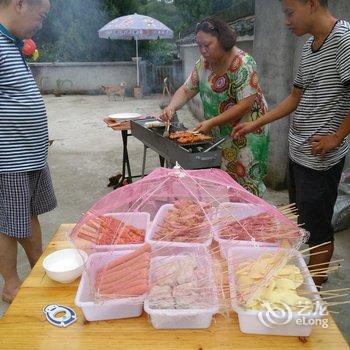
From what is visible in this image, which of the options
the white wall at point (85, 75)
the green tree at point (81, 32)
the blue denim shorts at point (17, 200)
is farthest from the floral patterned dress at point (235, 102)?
the green tree at point (81, 32)

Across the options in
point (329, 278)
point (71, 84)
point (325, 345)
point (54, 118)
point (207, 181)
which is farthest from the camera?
point (71, 84)

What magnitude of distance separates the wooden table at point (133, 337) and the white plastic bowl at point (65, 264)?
8.4 inches

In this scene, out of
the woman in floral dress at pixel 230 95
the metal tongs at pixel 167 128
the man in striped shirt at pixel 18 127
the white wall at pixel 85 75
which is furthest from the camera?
the white wall at pixel 85 75

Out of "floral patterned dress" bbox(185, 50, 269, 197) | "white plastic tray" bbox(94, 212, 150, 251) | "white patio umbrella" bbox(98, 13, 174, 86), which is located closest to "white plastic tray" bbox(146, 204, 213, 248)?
"white plastic tray" bbox(94, 212, 150, 251)

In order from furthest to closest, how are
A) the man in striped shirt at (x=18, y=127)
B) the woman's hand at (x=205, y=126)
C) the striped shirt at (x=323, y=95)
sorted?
the woman's hand at (x=205, y=126)
the man in striped shirt at (x=18, y=127)
the striped shirt at (x=323, y=95)

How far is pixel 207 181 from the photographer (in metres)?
1.97

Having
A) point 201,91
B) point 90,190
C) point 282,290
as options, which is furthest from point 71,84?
point 282,290

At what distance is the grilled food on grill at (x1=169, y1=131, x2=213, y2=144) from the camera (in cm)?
351

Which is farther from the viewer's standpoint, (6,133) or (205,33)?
(205,33)

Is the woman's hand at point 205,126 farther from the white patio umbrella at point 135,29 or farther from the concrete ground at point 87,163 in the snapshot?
the white patio umbrella at point 135,29

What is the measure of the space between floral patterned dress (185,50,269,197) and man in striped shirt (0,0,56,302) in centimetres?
167

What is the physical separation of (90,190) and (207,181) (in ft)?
14.9

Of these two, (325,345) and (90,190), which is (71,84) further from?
(325,345)

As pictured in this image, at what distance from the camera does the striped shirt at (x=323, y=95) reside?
2.37m
